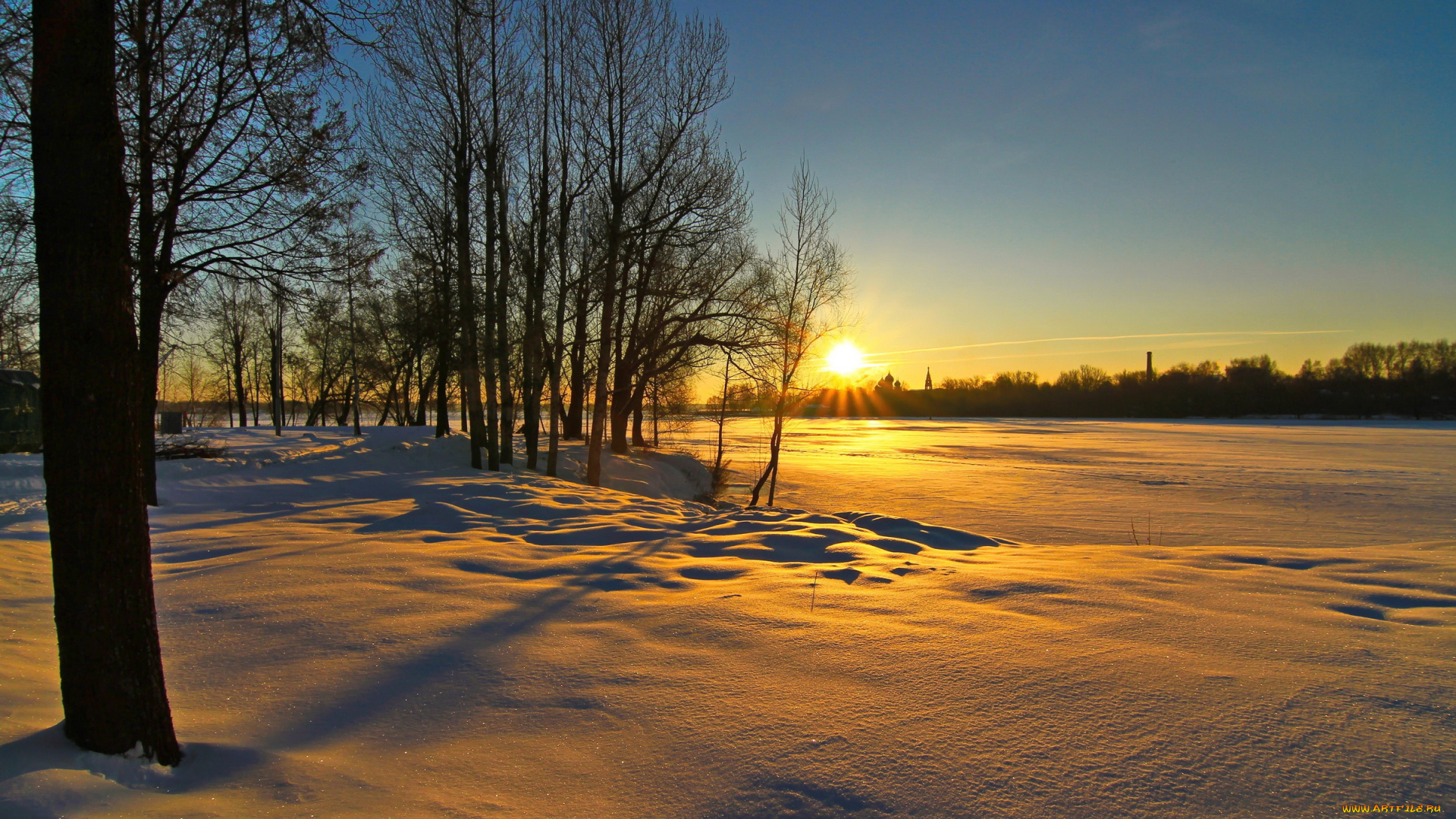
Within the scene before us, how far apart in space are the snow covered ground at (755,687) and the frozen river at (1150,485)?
747 cm

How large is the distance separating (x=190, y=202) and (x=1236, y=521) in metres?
17.6

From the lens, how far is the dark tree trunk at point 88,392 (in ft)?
6.54

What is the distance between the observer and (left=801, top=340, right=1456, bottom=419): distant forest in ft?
213

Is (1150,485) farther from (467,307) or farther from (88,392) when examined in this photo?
(88,392)

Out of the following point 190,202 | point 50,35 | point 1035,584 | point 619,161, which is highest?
point 619,161

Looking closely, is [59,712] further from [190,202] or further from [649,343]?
[649,343]

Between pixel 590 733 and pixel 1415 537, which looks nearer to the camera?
pixel 590 733

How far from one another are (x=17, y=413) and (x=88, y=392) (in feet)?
49.7

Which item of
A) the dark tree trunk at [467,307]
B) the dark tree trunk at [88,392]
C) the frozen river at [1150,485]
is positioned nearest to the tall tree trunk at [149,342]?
the dark tree trunk at [467,307]

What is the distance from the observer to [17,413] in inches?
479

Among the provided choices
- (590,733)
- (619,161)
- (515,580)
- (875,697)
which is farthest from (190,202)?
(875,697)

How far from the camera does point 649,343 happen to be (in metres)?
12.8

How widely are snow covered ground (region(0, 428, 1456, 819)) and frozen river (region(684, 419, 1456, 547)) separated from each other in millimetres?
7469

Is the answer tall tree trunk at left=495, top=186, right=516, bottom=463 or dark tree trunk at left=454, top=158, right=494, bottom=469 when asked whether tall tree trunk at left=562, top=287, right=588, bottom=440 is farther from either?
dark tree trunk at left=454, top=158, right=494, bottom=469
